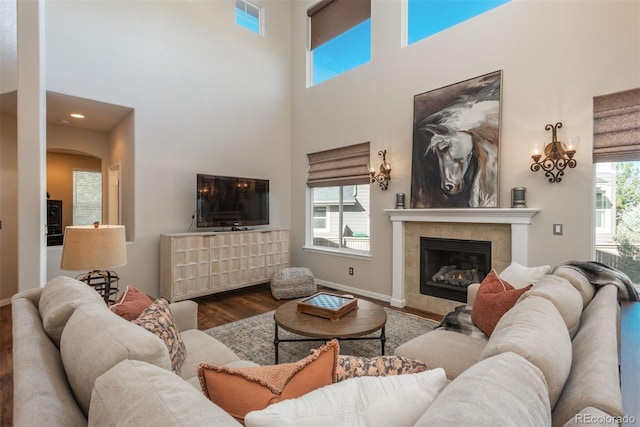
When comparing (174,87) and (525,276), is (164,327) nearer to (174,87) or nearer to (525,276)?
(525,276)

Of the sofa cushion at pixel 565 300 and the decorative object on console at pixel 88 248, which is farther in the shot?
the decorative object on console at pixel 88 248

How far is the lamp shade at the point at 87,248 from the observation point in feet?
6.77

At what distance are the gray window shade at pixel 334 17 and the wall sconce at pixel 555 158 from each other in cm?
320

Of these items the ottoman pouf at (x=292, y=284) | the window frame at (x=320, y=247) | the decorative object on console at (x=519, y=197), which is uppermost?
the decorative object on console at (x=519, y=197)

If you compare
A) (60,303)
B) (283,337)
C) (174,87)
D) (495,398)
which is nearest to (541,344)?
(495,398)

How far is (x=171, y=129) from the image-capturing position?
14.2 feet

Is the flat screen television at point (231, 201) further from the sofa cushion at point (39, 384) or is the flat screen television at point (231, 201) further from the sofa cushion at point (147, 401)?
the sofa cushion at point (147, 401)

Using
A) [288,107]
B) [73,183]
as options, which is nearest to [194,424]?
[288,107]

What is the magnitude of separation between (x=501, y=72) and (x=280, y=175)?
366 cm

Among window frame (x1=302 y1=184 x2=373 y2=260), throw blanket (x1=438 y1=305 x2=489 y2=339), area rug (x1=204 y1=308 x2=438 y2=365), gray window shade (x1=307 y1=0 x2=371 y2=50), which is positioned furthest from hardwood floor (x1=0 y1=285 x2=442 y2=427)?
gray window shade (x1=307 y1=0 x2=371 y2=50)

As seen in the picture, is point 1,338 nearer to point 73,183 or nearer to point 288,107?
point 73,183

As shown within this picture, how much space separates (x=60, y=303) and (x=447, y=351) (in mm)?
1934

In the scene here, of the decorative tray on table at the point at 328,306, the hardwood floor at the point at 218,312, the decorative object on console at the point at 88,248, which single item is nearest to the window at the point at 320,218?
the hardwood floor at the point at 218,312

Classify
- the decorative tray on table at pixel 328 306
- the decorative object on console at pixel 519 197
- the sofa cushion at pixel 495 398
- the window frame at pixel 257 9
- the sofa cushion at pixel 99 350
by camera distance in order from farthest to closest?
the window frame at pixel 257 9, the decorative object on console at pixel 519 197, the decorative tray on table at pixel 328 306, the sofa cushion at pixel 99 350, the sofa cushion at pixel 495 398
